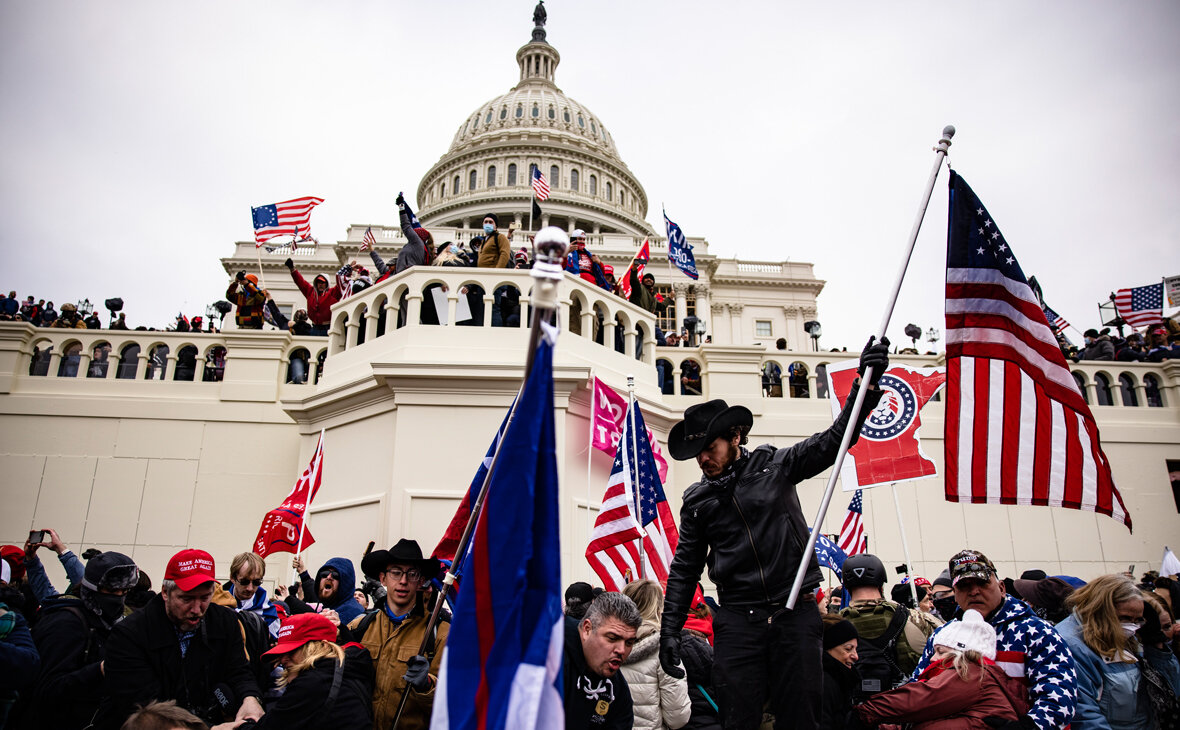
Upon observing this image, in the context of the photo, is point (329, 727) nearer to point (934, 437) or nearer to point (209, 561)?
point (209, 561)

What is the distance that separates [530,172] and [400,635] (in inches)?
2828

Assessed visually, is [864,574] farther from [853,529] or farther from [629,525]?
[853,529]

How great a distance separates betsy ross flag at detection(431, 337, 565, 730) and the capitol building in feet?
21.9

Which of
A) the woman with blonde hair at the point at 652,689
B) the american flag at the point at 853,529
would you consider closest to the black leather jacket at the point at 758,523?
the woman with blonde hair at the point at 652,689

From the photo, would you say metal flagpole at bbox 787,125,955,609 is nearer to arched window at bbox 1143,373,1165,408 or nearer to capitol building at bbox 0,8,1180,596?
capitol building at bbox 0,8,1180,596

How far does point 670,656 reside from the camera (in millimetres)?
4027

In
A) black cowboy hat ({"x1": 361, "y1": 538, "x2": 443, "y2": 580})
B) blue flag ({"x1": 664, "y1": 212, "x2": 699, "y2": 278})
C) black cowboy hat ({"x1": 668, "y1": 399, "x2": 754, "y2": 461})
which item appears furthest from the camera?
blue flag ({"x1": 664, "y1": 212, "x2": 699, "y2": 278})

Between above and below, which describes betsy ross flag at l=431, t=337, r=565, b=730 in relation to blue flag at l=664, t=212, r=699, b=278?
below

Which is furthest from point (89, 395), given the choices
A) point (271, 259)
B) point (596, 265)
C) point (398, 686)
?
point (271, 259)

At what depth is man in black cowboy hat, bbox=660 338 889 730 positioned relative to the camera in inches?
150

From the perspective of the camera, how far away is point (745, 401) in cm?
1265

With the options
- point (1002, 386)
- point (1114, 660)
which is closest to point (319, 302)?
point (1002, 386)

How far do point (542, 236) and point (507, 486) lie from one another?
0.92 meters

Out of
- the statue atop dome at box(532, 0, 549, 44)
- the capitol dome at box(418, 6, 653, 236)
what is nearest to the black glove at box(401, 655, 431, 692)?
the capitol dome at box(418, 6, 653, 236)
